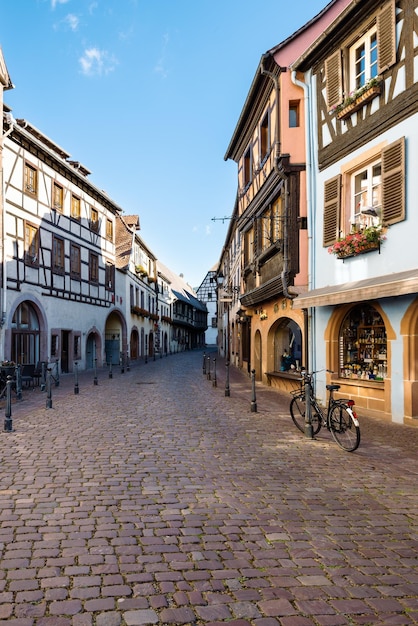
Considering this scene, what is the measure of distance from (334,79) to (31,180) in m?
13.2

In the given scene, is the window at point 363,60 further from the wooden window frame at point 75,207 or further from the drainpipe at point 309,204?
the wooden window frame at point 75,207

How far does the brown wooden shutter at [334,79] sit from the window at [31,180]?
1259 cm

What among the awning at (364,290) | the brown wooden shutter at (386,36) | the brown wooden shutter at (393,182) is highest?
the brown wooden shutter at (386,36)

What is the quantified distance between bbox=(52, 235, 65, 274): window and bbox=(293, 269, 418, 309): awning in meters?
13.1

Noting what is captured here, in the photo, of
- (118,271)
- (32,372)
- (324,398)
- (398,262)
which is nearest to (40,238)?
(32,372)

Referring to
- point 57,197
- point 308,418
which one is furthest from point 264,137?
point 308,418

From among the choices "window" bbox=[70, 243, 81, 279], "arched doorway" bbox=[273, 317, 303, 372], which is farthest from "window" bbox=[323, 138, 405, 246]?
"window" bbox=[70, 243, 81, 279]

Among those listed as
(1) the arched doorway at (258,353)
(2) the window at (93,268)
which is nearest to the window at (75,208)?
(2) the window at (93,268)

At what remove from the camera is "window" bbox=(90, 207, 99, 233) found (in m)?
26.5

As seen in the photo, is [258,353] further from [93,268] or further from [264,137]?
[93,268]

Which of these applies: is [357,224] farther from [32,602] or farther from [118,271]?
[118,271]

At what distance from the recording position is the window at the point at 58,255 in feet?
70.8

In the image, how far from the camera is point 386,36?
958 cm

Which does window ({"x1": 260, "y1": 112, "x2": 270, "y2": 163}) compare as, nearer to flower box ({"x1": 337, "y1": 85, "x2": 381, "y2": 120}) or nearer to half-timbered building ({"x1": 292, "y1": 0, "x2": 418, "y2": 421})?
half-timbered building ({"x1": 292, "y1": 0, "x2": 418, "y2": 421})
